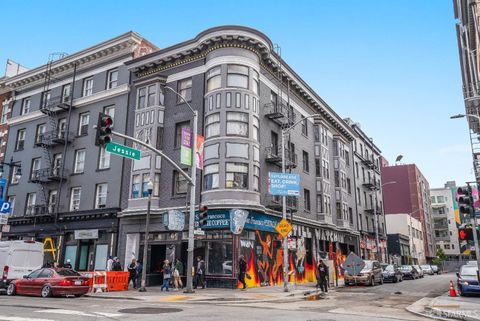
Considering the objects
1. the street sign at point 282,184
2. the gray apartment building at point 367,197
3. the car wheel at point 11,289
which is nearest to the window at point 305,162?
the gray apartment building at point 367,197

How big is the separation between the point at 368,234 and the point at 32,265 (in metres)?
40.3

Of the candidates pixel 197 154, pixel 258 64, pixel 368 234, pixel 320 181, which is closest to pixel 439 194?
pixel 368 234

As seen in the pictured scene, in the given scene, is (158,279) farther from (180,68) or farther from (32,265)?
(180,68)

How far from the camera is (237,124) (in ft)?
90.5

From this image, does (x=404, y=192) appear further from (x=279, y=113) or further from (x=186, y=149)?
(x=186, y=149)

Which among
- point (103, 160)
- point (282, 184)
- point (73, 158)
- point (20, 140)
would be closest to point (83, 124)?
point (73, 158)

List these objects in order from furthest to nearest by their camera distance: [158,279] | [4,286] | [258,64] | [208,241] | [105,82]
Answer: [105,82], [258,64], [158,279], [208,241], [4,286]

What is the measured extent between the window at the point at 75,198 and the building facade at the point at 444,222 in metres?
106

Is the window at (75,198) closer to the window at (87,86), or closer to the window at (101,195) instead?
the window at (101,195)

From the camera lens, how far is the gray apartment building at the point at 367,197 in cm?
5059

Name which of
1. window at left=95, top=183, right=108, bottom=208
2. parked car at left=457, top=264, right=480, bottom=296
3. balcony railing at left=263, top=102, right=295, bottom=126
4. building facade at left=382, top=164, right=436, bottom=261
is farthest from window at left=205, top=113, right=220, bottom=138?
building facade at left=382, top=164, right=436, bottom=261

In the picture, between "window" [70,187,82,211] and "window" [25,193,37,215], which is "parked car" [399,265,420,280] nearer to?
"window" [70,187,82,211]

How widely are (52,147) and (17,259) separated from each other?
1614cm

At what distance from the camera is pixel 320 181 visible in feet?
127
